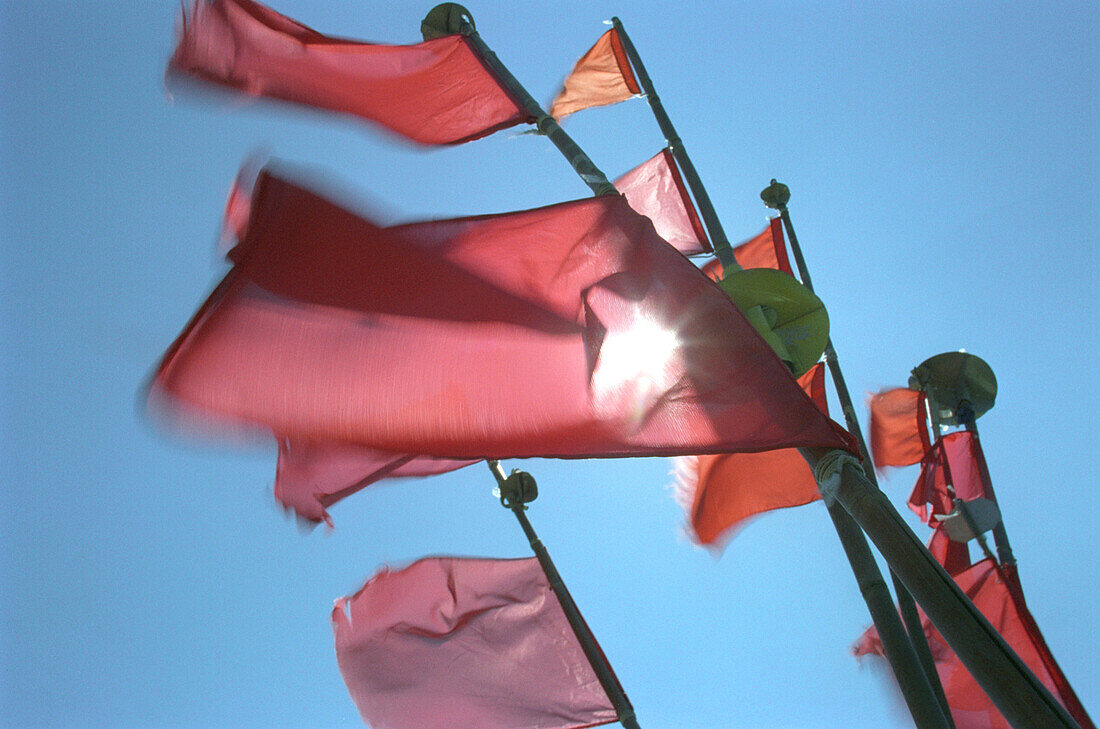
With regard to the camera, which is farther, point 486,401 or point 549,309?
point 549,309

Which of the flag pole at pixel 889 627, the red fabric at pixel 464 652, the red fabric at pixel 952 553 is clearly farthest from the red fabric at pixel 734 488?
the flag pole at pixel 889 627

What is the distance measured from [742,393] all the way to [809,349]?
575mm

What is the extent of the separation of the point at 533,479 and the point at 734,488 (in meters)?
1.62

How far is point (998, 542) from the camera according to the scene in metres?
4.82

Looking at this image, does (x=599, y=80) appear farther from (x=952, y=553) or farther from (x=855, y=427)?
(x=952, y=553)

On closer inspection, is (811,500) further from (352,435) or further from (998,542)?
(352,435)

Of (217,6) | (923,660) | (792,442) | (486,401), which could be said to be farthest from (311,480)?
(217,6)

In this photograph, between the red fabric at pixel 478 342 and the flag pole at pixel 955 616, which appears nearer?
the flag pole at pixel 955 616

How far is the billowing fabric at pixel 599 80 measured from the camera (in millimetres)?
6504

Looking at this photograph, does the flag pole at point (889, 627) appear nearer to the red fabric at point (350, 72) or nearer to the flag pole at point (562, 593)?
the flag pole at point (562, 593)

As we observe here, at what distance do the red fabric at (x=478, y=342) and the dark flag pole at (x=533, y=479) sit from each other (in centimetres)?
53

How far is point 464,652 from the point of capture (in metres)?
5.18

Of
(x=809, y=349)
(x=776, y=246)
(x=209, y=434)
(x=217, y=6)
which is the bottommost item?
(x=209, y=434)

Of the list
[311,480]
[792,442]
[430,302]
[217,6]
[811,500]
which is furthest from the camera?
[811,500]
